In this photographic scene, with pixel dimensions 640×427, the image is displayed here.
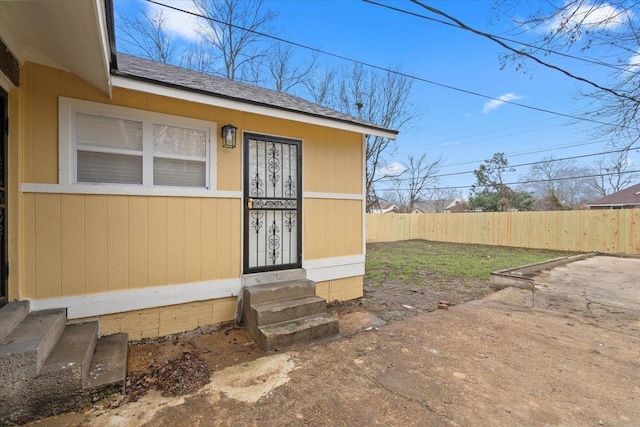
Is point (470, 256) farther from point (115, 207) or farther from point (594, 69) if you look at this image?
point (115, 207)

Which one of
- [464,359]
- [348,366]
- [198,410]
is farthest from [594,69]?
[198,410]

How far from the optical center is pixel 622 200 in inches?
826

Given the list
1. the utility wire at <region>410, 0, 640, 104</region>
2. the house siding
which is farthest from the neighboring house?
the house siding

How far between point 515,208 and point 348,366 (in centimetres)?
2531

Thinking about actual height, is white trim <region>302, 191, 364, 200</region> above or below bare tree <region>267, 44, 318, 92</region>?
below

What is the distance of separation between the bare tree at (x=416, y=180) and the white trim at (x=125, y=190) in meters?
18.5

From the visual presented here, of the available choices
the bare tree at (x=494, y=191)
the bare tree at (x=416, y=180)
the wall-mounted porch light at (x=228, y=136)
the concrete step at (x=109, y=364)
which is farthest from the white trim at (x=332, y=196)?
the bare tree at (x=494, y=191)

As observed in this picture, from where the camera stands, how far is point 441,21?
3984 millimetres

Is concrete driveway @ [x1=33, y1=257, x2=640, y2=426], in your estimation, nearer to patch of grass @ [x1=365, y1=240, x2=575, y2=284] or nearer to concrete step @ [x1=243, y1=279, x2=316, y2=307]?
concrete step @ [x1=243, y1=279, x2=316, y2=307]

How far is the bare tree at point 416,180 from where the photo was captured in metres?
21.9

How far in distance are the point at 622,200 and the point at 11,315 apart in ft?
101

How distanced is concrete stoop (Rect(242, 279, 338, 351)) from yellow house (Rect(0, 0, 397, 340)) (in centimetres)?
36

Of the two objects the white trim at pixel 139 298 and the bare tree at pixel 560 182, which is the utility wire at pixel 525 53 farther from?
the bare tree at pixel 560 182

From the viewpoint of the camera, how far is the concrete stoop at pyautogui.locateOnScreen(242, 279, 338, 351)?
318 cm
